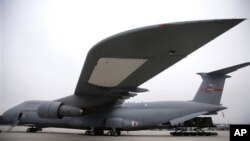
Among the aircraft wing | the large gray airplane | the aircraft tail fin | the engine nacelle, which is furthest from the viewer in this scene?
the aircraft tail fin

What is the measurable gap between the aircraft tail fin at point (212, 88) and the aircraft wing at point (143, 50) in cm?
789

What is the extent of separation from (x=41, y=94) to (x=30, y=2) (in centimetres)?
296

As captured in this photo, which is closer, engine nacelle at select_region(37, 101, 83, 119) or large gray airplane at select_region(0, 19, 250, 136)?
large gray airplane at select_region(0, 19, 250, 136)

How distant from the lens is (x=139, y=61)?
4.49 m

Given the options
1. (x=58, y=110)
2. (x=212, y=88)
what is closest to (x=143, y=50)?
(x=58, y=110)

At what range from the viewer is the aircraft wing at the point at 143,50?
3271mm

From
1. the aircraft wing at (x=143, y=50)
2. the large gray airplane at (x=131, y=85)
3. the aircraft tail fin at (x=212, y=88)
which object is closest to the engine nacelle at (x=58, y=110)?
the large gray airplane at (x=131, y=85)

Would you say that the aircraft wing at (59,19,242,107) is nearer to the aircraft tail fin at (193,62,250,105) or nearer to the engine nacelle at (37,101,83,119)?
the engine nacelle at (37,101,83,119)

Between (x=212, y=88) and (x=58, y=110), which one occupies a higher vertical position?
(x=212, y=88)

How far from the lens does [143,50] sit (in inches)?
158

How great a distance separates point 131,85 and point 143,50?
8.12 feet

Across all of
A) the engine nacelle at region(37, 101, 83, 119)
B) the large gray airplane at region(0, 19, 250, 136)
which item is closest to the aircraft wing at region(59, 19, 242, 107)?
the large gray airplane at region(0, 19, 250, 136)

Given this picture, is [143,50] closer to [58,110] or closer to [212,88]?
[58,110]

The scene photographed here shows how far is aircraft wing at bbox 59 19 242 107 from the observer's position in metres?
3.27
